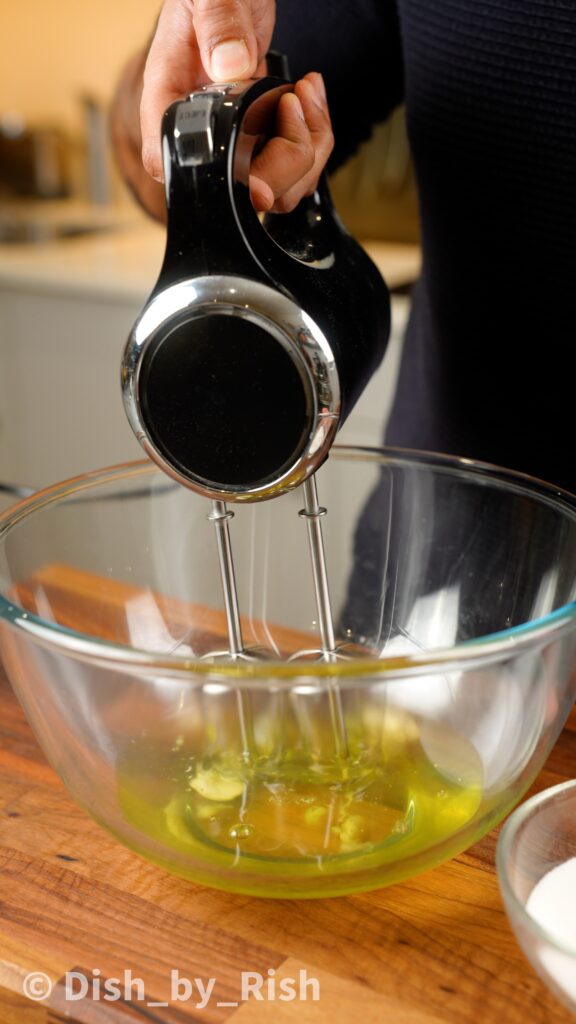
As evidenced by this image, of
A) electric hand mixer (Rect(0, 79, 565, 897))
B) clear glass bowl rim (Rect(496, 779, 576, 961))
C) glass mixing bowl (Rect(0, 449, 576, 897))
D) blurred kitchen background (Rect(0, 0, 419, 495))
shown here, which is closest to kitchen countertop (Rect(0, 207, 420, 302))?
blurred kitchen background (Rect(0, 0, 419, 495))

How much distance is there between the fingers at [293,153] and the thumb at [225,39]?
0.10 feet

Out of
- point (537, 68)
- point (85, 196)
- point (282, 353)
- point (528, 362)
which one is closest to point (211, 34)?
point (282, 353)

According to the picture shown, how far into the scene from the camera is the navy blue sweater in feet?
2.71

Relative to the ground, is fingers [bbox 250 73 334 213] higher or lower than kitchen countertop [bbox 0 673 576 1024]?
higher

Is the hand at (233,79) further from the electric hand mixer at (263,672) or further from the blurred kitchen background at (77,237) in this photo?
the blurred kitchen background at (77,237)

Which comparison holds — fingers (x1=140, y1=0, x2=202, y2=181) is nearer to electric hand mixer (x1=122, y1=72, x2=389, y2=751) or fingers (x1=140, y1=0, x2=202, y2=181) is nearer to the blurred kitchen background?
electric hand mixer (x1=122, y1=72, x2=389, y2=751)

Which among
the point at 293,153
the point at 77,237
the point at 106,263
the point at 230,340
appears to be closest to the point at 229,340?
the point at 230,340

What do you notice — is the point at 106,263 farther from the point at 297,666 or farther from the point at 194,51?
the point at 297,666

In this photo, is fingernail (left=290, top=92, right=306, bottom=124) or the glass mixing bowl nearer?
the glass mixing bowl

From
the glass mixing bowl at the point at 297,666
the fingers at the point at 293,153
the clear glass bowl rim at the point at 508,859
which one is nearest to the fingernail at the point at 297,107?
the fingers at the point at 293,153

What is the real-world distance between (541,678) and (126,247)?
82.7 inches

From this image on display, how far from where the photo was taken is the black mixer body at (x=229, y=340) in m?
0.50

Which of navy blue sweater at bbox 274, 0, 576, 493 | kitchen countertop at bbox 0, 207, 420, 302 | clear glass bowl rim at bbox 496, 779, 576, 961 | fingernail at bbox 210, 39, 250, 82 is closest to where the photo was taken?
clear glass bowl rim at bbox 496, 779, 576, 961

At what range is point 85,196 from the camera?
3.03 meters
